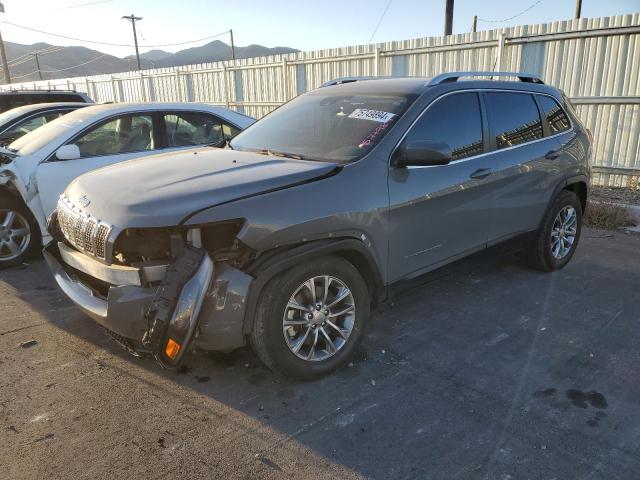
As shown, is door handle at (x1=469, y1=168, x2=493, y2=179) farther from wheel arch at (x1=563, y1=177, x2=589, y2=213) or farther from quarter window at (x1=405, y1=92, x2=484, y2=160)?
Result: wheel arch at (x1=563, y1=177, x2=589, y2=213)

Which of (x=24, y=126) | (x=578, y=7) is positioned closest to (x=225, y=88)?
(x=24, y=126)

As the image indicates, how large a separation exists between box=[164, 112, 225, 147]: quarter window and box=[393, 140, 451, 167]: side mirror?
121 inches

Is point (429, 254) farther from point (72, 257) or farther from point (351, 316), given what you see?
point (72, 257)

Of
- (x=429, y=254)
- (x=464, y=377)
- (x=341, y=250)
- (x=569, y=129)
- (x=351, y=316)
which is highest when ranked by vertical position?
(x=569, y=129)

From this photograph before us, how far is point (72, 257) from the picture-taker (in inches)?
128

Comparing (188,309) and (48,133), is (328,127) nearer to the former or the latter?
(188,309)

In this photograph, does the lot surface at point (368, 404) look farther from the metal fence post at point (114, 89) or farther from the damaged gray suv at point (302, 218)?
the metal fence post at point (114, 89)

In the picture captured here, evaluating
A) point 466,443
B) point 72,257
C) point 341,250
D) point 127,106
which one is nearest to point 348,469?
point 466,443

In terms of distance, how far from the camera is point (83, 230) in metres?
3.08

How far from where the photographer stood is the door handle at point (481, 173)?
3.99m

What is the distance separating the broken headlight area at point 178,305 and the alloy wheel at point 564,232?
3.83m

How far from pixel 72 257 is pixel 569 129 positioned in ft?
15.5

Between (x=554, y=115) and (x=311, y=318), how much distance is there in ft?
11.4

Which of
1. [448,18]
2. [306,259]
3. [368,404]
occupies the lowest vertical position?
[368,404]
